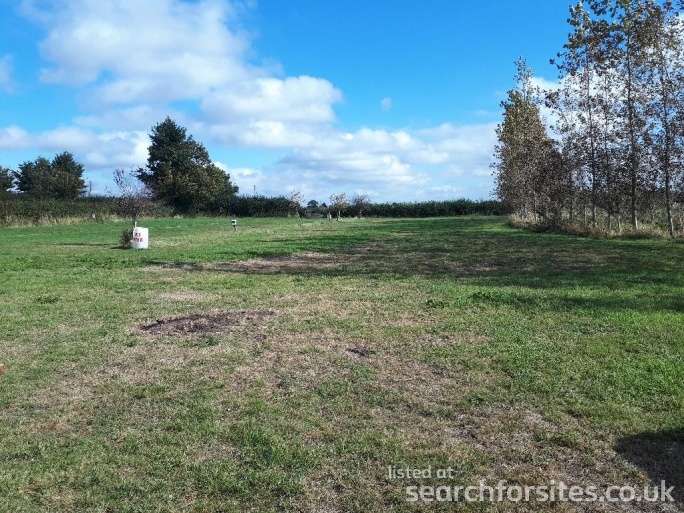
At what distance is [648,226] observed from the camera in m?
21.7

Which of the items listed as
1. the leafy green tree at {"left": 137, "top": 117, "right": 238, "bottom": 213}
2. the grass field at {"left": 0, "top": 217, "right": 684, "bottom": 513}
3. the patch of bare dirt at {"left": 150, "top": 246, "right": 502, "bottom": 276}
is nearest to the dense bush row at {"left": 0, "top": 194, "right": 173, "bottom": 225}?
the leafy green tree at {"left": 137, "top": 117, "right": 238, "bottom": 213}

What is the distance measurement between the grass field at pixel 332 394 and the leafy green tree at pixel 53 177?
6300cm

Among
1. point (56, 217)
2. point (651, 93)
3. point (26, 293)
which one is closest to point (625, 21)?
point (651, 93)

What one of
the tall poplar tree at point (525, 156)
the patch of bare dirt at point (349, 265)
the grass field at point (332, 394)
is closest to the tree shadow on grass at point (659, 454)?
the grass field at point (332, 394)

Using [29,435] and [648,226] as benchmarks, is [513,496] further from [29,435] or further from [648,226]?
[648,226]

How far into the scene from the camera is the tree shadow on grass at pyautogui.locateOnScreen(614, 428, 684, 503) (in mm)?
2990

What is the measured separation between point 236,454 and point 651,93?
22660mm

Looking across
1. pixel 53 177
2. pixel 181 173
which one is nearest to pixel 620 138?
pixel 181 173

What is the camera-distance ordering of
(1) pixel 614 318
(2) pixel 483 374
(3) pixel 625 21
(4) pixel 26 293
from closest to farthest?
(2) pixel 483 374 → (1) pixel 614 318 → (4) pixel 26 293 → (3) pixel 625 21

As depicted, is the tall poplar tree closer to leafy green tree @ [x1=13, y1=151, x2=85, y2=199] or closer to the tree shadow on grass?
the tree shadow on grass

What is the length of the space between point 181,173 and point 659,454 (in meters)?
67.9

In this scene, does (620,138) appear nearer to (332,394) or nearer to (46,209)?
(332,394)

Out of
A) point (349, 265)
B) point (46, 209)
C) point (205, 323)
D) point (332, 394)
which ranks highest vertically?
point (46, 209)

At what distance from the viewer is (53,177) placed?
6712 centimetres
